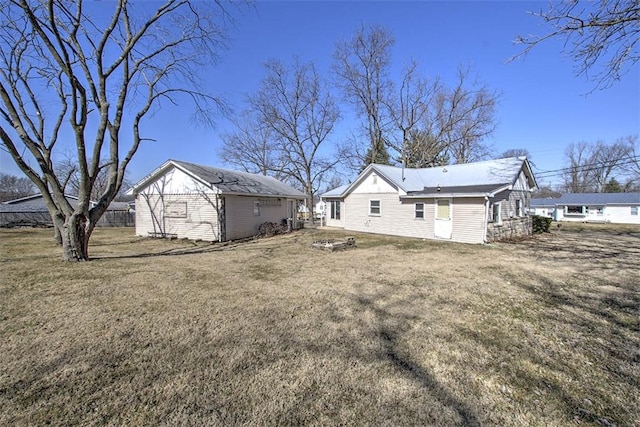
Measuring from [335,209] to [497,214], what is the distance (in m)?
10.9

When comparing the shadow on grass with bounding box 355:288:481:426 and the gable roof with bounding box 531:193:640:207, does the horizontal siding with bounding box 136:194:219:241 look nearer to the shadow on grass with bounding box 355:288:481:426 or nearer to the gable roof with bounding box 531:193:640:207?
the shadow on grass with bounding box 355:288:481:426

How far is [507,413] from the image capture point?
98.1 inches

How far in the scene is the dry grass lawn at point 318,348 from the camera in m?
2.49

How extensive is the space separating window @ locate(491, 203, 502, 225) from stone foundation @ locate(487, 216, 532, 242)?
0.24m

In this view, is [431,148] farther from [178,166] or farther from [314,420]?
[314,420]

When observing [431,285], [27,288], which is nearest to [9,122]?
[27,288]

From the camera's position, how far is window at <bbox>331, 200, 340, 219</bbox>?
860 inches

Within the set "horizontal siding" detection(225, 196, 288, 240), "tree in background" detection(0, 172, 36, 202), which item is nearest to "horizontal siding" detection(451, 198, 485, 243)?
"horizontal siding" detection(225, 196, 288, 240)

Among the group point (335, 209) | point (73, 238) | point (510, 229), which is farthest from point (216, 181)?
point (510, 229)

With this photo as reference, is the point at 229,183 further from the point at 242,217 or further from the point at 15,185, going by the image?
the point at 15,185

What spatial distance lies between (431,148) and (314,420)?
1206 inches

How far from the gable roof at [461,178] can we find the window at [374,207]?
1.63 metres

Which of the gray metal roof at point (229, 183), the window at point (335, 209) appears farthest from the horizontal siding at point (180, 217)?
the window at point (335, 209)

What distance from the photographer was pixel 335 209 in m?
22.0
